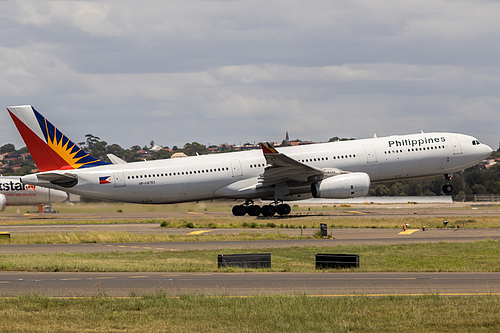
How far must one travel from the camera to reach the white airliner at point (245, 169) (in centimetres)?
5019

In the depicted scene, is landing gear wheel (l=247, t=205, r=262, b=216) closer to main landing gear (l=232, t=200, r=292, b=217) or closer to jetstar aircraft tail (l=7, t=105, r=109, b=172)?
main landing gear (l=232, t=200, r=292, b=217)

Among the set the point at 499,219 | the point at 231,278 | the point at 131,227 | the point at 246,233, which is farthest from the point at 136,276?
the point at 499,219

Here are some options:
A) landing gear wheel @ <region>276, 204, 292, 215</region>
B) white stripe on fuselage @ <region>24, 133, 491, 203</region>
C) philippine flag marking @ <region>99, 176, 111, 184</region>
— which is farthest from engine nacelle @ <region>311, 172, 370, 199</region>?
philippine flag marking @ <region>99, 176, 111, 184</region>

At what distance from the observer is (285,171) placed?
166ft

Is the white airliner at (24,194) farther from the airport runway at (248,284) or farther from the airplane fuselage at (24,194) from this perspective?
the airport runway at (248,284)

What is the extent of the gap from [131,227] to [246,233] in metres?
10.8

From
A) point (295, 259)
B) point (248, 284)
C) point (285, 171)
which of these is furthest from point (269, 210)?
point (248, 284)

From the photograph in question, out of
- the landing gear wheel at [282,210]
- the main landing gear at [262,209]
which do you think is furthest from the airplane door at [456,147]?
the landing gear wheel at [282,210]

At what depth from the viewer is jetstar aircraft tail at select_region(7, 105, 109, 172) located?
50.8 metres

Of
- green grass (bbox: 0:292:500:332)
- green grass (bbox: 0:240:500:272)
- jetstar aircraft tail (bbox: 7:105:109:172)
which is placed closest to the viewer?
green grass (bbox: 0:292:500:332)

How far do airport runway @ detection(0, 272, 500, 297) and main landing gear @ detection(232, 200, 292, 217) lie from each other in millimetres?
28186

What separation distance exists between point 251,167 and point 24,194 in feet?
146

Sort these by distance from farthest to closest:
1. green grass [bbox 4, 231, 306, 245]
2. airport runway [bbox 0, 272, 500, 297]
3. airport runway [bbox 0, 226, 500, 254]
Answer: green grass [bbox 4, 231, 306, 245]
airport runway [bbox 0, 226, 500, 254]
airport runway [bbox 0, 272, 500, 297]

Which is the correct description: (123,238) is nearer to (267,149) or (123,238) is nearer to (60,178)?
(60,178)
